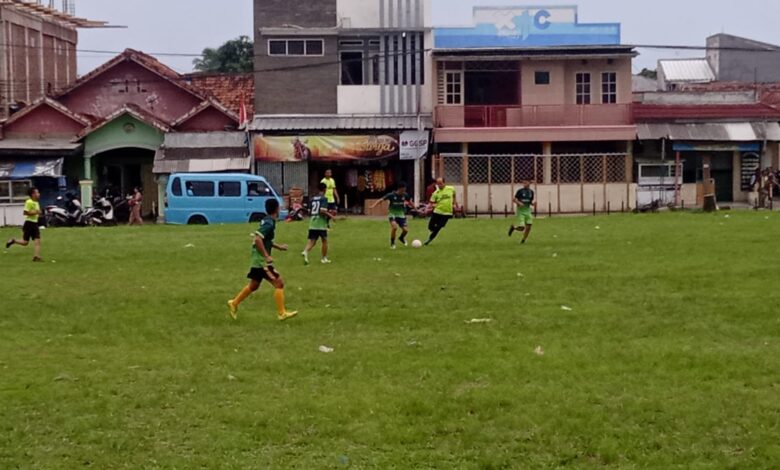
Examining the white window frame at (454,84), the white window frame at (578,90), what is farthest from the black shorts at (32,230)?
the white window frame at (578,90)

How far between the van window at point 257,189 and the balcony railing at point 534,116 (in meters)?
8.17

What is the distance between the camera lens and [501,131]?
1599 inches

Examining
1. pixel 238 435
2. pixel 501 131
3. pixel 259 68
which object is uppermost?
pixel 259 68

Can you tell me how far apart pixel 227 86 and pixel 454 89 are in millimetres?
10513

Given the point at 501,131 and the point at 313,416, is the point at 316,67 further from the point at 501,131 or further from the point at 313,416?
the point at 313,416

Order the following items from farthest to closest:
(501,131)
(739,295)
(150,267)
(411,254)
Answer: (501,131)
(411,254)
(150,267)
(739,295)

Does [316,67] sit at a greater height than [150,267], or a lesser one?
greater

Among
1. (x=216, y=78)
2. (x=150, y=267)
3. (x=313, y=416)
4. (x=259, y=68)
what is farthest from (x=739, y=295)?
(x=216, y=78)

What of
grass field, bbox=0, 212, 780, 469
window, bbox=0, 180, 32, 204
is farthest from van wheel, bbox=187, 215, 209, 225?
grass field, bbox=0, 212, 780, 469

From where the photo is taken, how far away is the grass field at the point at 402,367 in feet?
25.5

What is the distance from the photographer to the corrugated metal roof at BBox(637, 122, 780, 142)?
4144 cm

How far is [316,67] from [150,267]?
2289 cm

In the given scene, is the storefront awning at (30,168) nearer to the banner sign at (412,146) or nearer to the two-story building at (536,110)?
the banner sign at (412,146)

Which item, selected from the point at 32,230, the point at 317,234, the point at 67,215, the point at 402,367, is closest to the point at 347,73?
the point at 67,215
